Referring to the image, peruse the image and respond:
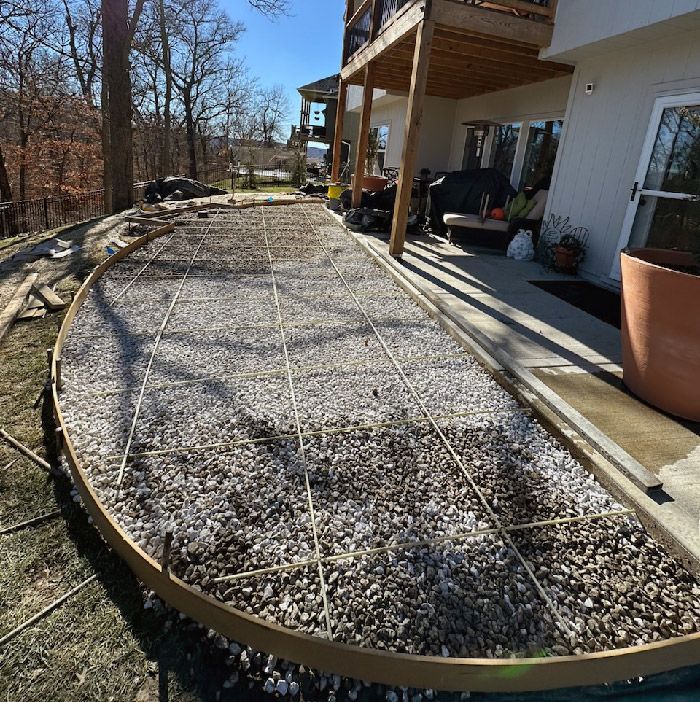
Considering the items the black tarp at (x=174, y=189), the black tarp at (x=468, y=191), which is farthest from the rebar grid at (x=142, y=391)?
the black tarp at (x=174, y=189)

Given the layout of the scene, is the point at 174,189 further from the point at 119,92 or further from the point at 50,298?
the point at 50,298

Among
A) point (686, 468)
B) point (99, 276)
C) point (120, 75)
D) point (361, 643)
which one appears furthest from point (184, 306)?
point (120, 75)

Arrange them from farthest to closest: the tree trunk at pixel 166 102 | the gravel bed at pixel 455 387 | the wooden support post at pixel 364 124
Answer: the tree trunk at pixel 166 102
the wooden support post at pixel 364 124
the gravel bed at pixel 455 387

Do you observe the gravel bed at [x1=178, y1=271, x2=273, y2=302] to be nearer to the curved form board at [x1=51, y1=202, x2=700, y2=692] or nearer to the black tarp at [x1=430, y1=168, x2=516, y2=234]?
the curved form board at [x1=51, y1=202, x2=700, y2=692]

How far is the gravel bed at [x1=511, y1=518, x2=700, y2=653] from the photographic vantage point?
1.53m

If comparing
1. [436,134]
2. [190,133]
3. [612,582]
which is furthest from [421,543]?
[190,133]

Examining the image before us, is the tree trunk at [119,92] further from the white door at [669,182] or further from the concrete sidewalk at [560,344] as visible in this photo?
the white door at [669,182]

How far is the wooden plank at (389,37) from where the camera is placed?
520 cm

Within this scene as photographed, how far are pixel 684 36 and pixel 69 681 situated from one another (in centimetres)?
623

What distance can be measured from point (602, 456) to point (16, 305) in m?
4.71

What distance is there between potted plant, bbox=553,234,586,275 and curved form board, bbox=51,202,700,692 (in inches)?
191

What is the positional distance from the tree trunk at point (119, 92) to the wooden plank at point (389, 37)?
16.0 feet

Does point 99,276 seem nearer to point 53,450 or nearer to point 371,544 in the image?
point 53,450

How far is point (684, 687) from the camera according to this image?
1.45m
